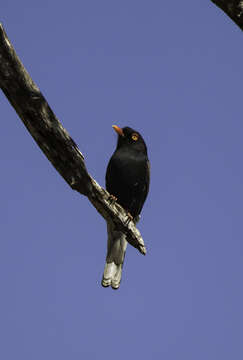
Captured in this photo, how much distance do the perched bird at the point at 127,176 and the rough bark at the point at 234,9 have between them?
11.6 ft

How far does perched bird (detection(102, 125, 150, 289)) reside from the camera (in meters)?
6.64

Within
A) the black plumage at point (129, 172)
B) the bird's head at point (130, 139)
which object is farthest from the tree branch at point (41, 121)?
the bird's head at point (130, 139)

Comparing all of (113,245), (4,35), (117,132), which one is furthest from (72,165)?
(117,132)

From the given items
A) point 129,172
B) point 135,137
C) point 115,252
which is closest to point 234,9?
point 129,172

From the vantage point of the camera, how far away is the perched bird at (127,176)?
6637 mm

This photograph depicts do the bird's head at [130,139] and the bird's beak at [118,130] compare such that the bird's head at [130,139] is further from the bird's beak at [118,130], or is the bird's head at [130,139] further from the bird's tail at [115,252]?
the bird's tail at [115,252]

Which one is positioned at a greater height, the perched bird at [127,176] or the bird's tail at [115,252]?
the perched bird at [127,176]

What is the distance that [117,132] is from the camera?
7242 mm

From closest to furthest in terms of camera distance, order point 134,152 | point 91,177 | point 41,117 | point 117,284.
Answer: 1. point 41,117
2. point 91,177
3. point 117,284
4. point 134,152

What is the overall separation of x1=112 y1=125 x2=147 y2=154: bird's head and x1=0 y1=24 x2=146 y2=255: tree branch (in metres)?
2.59

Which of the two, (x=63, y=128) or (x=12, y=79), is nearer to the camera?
(x=12, y=79)

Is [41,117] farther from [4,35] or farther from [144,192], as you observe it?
[144,192]

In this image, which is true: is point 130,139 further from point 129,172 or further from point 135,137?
point 129,172

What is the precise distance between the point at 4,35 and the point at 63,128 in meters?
0.89
